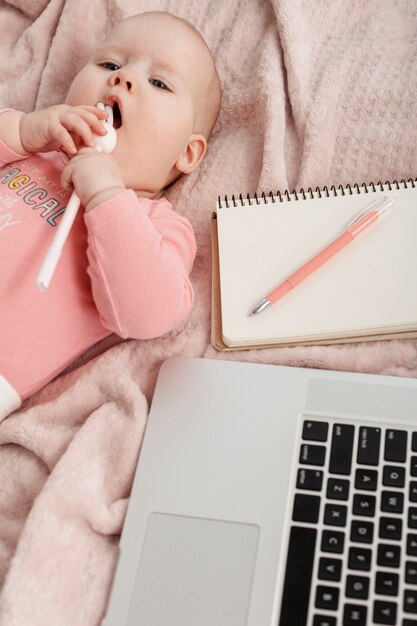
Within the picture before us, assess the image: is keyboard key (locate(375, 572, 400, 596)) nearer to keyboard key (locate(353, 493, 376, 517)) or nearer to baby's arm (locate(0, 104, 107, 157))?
keyboard key (locate(353, 493, 376, 517))

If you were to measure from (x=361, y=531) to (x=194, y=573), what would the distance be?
17 cm

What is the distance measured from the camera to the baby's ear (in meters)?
1.06

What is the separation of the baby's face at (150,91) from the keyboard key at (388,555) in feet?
1.88

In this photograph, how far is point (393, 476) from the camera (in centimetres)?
74

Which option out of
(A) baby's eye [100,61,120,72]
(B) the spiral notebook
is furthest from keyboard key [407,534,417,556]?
(A) baby's eye [100,61,120,72]

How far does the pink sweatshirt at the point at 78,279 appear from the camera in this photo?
857mm

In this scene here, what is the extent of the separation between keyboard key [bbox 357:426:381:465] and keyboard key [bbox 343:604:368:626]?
0.46ft

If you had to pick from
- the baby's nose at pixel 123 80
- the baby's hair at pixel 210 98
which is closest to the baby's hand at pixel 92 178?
the baby's nose at pixel 123 80

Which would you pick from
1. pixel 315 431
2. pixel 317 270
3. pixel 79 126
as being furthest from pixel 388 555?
pixel 79 126

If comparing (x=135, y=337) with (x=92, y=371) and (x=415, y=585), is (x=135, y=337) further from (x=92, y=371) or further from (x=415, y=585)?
(x=415, y=585)

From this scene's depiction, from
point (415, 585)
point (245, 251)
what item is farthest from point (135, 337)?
point (415, 585)

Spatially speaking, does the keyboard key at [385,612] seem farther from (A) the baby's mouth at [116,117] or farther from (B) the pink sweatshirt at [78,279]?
(A) the baby's mouth at [116,117]

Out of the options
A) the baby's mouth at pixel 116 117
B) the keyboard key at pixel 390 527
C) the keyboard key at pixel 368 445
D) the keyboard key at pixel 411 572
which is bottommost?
the keyboard key at pixel 411 572

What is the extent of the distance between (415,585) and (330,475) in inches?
5.1
